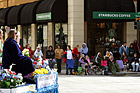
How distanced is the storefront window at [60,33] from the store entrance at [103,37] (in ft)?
5.61

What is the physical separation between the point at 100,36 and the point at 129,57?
14.2ft

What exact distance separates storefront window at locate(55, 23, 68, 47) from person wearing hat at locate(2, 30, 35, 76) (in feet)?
66.6

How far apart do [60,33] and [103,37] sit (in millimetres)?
3216

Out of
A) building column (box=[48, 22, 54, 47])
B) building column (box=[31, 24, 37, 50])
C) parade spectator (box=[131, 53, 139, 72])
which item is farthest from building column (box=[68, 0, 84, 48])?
building column (box=[31, 24, 37, 50])

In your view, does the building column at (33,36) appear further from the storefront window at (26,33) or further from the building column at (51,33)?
the building column at (51,33)

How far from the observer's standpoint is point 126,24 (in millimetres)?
28266

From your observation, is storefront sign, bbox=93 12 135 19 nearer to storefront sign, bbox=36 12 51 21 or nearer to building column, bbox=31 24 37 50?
storefront sign, bbox=36 12 51 21

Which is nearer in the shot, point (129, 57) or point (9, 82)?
point (9, 82)

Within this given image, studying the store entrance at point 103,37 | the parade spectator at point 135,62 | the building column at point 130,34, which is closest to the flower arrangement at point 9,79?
the parade spectator at point 135,62

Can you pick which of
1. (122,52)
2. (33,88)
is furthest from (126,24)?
(33,88)

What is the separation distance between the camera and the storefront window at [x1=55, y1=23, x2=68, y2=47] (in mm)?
28328

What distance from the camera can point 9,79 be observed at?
7203 millimetres

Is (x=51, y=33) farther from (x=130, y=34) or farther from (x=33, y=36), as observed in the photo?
(x=130, y=34)

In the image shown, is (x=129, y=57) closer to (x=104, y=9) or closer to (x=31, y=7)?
(x=104, y=9)
